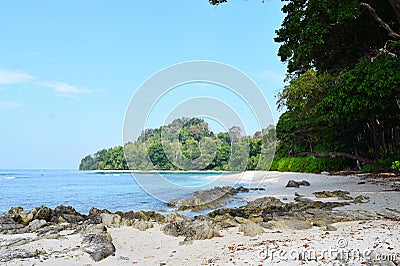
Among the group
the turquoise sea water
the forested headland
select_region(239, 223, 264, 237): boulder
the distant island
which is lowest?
the turquoise sea water

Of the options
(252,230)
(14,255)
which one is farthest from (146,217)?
(14,255)

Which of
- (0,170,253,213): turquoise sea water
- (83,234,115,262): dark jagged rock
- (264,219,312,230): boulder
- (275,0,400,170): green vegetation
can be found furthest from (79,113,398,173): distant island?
(264,219,312,230): boulder

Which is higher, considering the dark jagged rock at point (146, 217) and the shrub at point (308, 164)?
the shrub at point (308, 164)

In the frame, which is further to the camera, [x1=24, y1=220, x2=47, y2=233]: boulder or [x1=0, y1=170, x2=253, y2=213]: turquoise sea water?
[x1=0, y1=170, x2=253, y2=213]: turquoise sea water

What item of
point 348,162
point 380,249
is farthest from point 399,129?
point 380,249

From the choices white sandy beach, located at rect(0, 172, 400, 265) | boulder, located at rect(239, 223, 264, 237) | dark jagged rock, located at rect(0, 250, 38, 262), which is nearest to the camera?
white sandy beach, located at rect(0, 172, 400, 265)

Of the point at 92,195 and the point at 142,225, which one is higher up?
the point at 142,225

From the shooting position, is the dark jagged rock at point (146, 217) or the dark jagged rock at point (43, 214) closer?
the dark jagged rock at point (146, 217)

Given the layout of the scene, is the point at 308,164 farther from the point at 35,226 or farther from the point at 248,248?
the point at 248,248

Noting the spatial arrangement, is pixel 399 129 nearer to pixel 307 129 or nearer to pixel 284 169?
pixel 307 129

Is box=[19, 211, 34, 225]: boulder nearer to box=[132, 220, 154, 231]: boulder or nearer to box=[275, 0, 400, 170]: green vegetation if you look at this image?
box=[132, 220, 154, 231]: boulder

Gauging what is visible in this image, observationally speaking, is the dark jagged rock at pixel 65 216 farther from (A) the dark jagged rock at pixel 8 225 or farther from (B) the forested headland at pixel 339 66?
(B) the forested headland at pixel 339 66

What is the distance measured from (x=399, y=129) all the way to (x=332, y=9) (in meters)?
20.0

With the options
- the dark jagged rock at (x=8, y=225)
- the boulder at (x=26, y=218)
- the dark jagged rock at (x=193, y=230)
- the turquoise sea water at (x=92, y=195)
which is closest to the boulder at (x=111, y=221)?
the dark jagged rock at (x=193, y=230)
